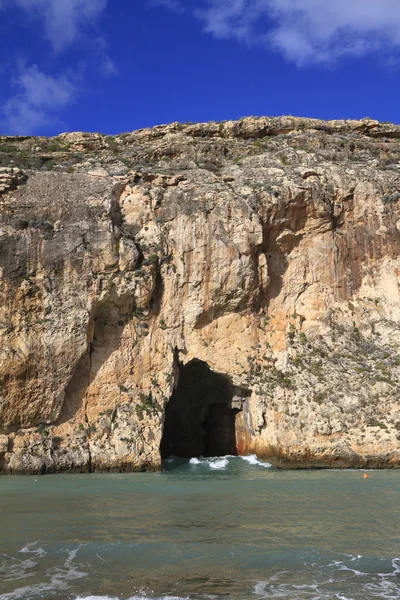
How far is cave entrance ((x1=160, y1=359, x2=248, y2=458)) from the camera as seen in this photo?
2966 cm

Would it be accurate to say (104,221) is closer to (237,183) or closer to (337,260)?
(237,183)

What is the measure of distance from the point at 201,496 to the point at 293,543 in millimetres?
6181

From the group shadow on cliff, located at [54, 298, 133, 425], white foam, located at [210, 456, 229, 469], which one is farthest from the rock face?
white foam, located at [210, 456, 229, 469]

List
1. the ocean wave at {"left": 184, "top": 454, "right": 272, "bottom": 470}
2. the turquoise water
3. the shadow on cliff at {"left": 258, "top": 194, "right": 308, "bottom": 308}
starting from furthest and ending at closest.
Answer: the shadow on cliff at {"left": 258, "top": 194, "right": 308, "bottom": 308} < the ocean wave at {"left": 184, "top": 454, "right": 272, "bottom": 470} < the turquoise water

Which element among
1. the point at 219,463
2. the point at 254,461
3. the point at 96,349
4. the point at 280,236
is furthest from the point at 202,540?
the point at 280,236

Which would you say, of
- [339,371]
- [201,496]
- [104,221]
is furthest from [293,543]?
[104,221]

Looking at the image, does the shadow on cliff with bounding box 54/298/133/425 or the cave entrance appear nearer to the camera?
the shadow on cliff with bounding box 54/298/133/425

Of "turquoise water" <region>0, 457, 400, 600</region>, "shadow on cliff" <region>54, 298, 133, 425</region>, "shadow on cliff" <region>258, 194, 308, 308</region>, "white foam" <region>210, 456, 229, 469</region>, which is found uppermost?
"shadow on cliff" <region>258, 194, 308, 308</region>

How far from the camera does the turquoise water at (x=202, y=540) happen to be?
8.36 meters

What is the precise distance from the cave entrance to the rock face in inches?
4.3

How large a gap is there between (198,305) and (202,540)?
51.7ft

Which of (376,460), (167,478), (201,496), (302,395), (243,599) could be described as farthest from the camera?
(302,395)

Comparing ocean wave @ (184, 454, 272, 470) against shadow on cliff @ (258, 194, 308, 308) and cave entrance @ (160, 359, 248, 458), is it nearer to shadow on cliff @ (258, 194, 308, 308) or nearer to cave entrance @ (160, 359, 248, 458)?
cave entrance @ (160, 359, 248, 458)

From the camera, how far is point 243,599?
7742 mm
